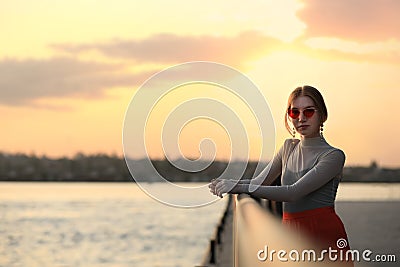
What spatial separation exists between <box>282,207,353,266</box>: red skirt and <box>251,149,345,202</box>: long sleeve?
82 millimetres

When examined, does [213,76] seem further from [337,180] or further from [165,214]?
[165,214]

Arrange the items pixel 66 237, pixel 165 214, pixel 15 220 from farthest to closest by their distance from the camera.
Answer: pixel 165 214, pixel 15 220, pixel 66 237

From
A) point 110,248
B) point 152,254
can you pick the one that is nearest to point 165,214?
point 110,248

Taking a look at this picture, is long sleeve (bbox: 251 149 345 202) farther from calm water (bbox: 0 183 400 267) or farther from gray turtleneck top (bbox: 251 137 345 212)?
calm water (bbox: 0 183 400 267)

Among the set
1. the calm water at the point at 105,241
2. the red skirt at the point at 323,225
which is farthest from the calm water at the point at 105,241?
the red skirt at the point at 323,225

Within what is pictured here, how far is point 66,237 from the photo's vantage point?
5569cm

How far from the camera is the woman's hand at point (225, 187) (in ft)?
8.04

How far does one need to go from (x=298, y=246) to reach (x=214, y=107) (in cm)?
51

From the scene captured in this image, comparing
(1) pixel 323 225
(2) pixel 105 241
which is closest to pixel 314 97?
(1) pixel 323 225

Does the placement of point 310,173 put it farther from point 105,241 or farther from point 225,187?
point 105,241

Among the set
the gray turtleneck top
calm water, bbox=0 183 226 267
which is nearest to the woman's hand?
the gray turtleneck top

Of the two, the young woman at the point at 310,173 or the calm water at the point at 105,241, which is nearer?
the young woman at the point at 310,173

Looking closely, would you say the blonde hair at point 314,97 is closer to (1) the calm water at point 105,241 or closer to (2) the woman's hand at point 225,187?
(2) the woman's hand at point 225,187

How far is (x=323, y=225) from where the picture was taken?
9.02ft
